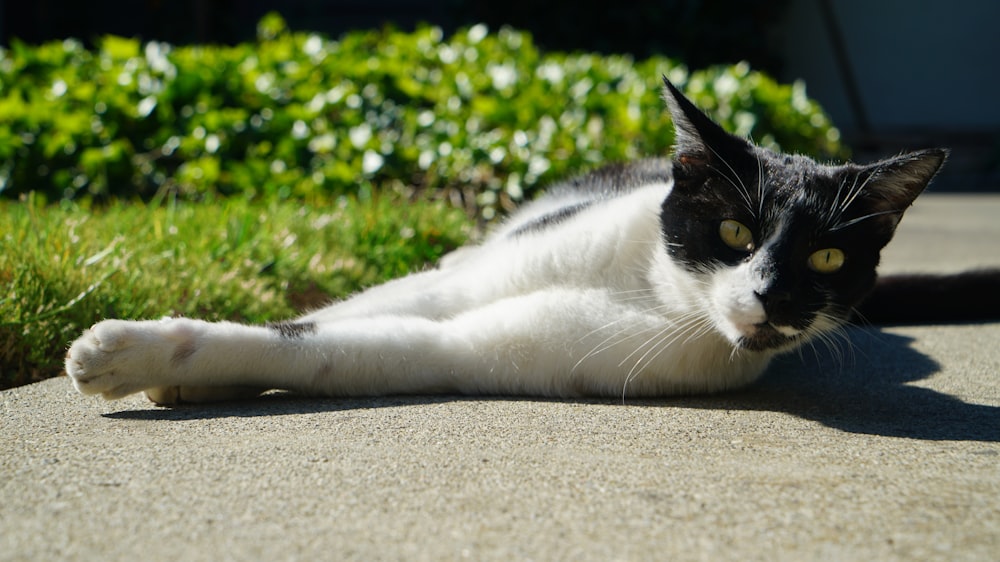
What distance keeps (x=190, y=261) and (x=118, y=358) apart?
1096mm

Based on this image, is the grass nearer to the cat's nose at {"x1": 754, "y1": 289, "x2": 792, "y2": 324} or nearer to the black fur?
the black fur

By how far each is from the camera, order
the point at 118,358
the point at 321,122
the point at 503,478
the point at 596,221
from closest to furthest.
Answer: the point at 503,478, the point at 118,358, the point at 596,221, the point at 321,122

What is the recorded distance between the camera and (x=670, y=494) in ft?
4.96

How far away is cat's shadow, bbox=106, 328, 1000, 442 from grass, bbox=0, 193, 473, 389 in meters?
0.63

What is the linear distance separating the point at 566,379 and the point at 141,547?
3.89 ft

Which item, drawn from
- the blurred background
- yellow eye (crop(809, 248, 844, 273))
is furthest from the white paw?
the blurred background

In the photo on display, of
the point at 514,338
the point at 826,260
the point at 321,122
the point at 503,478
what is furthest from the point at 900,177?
the point at 321,122

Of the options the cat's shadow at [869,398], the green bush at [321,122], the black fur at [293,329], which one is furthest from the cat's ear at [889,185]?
the green bush at [321,122]

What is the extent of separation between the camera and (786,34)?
10.1 metres

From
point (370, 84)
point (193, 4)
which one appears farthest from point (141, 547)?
point (193, 4)

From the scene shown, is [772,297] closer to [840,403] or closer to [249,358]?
[840,403]

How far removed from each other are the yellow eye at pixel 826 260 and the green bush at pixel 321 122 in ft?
8.52

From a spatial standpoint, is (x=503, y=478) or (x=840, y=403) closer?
(x=503, y=478)

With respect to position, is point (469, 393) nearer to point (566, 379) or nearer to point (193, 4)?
point (566, 379)
